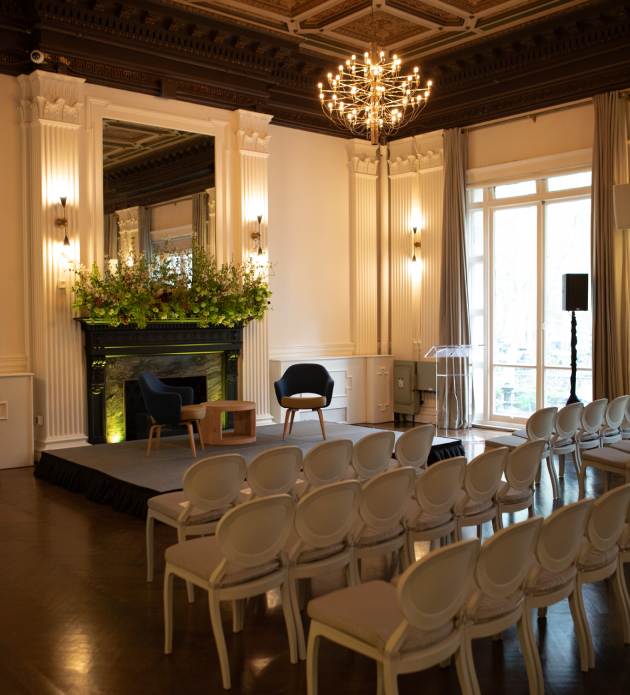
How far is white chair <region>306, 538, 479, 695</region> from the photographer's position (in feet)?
7.59

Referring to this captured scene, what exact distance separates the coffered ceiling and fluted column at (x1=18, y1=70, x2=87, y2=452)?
1.93 metres

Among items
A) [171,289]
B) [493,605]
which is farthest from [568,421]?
[171,289]

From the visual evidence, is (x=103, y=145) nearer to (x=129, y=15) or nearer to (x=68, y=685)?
(x=129, y=15)

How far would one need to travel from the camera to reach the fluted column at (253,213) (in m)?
9.22

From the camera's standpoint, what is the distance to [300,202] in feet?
33.7

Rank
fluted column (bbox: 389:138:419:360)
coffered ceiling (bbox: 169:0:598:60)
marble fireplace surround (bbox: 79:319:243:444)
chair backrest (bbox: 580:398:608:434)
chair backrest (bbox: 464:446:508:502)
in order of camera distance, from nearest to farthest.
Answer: chair backrest (bbox: 464:446:508:502) → chair backrest (bbox: 580:398:608:434) → marble fireplace surround (bbox: 79:319:243:444) → coffered ceiling (bbox: 169:0:598:60) → fluted column (bbox: 389:138:419:360)

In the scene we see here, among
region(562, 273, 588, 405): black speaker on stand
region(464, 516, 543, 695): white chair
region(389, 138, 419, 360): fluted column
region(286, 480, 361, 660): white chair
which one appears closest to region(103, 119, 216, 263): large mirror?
region(389, 138, 419, 360): fluted column

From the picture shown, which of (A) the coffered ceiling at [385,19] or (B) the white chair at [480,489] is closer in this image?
(B) the white chair at [480,489]

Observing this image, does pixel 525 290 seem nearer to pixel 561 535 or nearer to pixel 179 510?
pixel 179 510

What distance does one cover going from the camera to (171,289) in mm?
8414

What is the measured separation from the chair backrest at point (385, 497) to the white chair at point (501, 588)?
0.76 metres

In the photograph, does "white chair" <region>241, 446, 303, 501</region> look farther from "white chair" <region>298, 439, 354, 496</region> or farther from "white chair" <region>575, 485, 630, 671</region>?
"white chair" <region>575, 485, 630, 671</region>

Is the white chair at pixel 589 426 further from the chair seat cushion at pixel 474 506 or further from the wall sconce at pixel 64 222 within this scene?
the wall sconce at pixel 64 222

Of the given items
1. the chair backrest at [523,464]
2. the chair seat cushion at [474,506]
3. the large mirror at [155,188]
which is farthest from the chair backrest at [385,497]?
the large mirror at [155,188]
